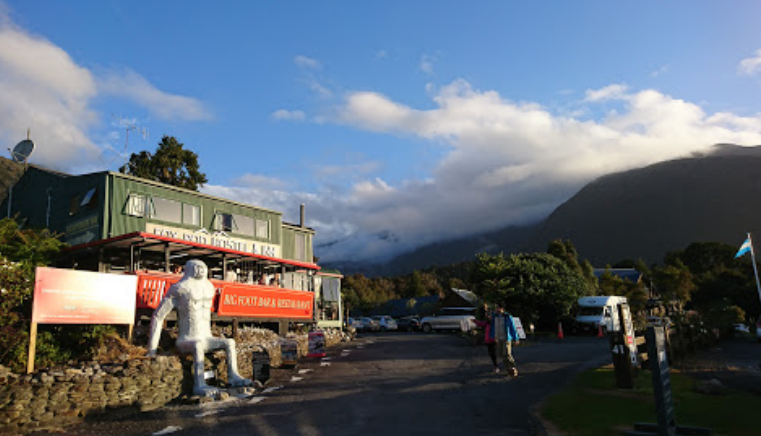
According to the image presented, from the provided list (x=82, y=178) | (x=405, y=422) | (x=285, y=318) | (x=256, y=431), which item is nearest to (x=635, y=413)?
(x=405, y=422)

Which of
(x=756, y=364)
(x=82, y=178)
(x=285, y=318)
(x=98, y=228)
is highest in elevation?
(x=82, y=178)

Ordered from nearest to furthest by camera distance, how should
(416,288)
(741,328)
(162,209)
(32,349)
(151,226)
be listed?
1. (32,349)
2. (151,226)
3. (162,209)
4. (741,328)
5. (416,288)

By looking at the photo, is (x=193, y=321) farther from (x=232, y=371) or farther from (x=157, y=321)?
(x=232, y=371)

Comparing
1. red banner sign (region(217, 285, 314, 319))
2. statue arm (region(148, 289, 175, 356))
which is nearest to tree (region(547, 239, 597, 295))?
red banner sign (region(217, 285, 314, 319))

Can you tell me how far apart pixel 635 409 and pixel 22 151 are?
29357 millimetres

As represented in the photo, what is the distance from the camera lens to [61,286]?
10555 mm

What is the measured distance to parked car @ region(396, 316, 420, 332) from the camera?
43.1 metres

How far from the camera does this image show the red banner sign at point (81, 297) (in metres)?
10.2

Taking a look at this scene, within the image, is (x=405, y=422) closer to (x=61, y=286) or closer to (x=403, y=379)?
Answer: (x=403, y=379)

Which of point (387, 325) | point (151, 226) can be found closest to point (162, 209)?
point (151, 226)

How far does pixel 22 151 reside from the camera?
2575 centimetres

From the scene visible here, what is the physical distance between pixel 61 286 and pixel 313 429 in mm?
6547

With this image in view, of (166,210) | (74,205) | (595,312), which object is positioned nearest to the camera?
(74,205)

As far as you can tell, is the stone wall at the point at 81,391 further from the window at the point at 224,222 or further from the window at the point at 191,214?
the window at the point at 224,222
